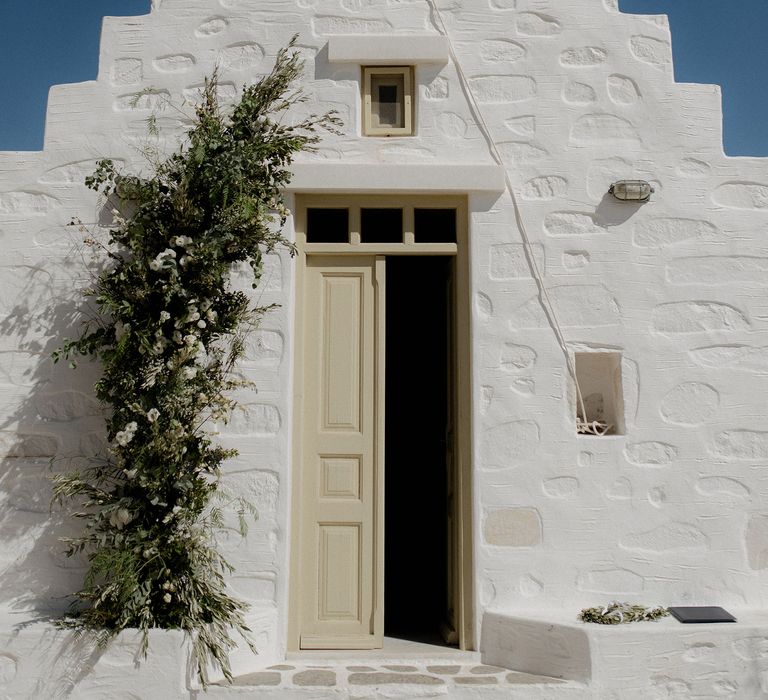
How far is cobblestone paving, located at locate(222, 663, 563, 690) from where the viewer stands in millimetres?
3799

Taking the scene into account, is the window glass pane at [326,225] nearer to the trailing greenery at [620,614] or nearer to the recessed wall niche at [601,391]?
the recessed wall niche at [601,391]

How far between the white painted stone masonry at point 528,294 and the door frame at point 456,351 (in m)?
0.09

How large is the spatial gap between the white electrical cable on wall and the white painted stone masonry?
38mm

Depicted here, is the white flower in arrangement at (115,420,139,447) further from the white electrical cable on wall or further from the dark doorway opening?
the dark doorway opening

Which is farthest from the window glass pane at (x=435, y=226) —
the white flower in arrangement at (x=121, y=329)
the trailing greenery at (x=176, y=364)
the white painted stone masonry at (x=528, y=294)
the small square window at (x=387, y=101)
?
the white flower in arrangement at (x=121, y=329)

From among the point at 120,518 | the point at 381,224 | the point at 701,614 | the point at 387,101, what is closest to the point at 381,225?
the point at 381,224

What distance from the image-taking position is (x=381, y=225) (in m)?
4.70

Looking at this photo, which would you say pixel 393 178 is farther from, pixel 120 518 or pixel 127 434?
pixel 120 518

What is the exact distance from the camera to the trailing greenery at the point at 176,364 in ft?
12.6

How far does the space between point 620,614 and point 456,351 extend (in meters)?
1.67

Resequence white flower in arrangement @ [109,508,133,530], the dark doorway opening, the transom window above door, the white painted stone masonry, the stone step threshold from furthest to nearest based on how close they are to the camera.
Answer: the dark doorway opening < the transom window above door < the white painted stone masonry < white flower in arrangement @ [109,508,133,530] < the stone step threshold

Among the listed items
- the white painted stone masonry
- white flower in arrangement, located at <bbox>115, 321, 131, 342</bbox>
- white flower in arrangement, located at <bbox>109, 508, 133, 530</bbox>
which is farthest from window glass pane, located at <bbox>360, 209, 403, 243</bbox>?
white flower in arrangement, located at <bbox>109, 508, 133, 530</bbox>

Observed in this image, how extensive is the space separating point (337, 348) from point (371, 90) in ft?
5.22

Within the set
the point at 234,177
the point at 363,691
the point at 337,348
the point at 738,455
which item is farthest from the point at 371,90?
the point at 363,691
